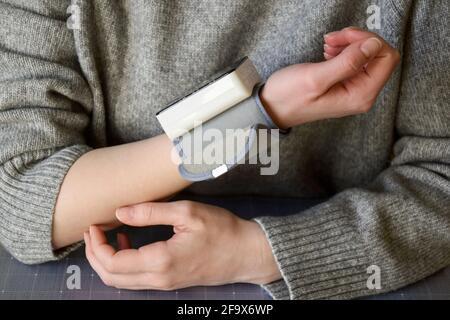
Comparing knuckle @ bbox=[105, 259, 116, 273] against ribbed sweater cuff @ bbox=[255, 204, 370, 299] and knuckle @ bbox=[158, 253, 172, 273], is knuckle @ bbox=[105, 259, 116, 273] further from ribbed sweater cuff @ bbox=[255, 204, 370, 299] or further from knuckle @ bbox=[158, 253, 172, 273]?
ribbed sweater cuff @ bbox=[255, 204, 370, 299]

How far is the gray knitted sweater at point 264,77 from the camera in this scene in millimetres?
630

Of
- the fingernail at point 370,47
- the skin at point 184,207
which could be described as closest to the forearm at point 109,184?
the skin at point 184,207

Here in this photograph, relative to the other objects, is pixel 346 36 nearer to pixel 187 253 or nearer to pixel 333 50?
pixel 333 50

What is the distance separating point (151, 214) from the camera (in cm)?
63

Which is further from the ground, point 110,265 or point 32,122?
point 32,122

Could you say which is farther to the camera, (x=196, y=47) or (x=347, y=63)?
(x=196, y=47)

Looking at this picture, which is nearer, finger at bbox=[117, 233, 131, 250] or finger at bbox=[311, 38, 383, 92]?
finger at bbox=[311, 38, 383, 92]

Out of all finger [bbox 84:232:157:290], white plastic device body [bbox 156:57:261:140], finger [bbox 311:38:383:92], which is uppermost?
finger [bbox 311:38:383:92]

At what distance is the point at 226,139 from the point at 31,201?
0.68 feet

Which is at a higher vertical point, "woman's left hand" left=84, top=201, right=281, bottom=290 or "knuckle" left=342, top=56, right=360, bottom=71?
"knuckle" left=342, top=56, right=360, bottom=71

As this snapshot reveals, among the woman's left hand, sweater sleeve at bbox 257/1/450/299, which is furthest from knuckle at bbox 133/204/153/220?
sweater sleeve at bbox 257/1/450/299

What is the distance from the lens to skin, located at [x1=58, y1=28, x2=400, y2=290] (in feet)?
1.92

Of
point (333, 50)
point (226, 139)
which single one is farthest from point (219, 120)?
point (333, 50)

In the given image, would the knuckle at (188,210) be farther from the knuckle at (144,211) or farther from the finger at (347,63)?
the finger at (347,63)
